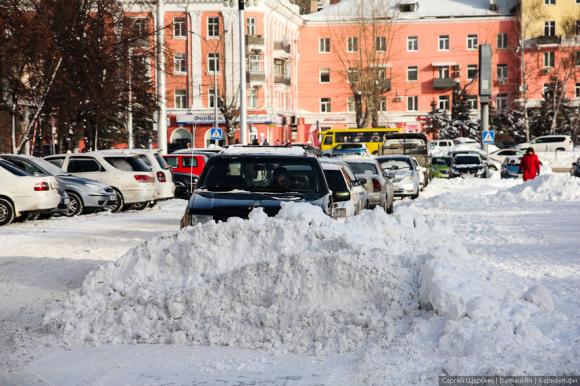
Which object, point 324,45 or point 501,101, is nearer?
point 501,101

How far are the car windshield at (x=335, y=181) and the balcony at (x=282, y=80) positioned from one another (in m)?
65.8

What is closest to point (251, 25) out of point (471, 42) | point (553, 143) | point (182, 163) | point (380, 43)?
point (380, 43)

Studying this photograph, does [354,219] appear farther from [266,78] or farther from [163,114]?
[266,78]

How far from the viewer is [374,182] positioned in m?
27.1

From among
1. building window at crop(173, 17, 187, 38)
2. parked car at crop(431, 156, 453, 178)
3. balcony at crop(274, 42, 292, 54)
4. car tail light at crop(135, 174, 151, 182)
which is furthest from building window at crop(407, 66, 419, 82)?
car tail light at crop(135, 174, 151, 182)

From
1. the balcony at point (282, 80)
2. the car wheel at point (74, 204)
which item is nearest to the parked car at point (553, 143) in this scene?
the balcony at point (282, 80)

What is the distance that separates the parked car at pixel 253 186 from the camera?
40.4 feet

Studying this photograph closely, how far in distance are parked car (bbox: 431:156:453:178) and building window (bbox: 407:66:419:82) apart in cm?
3707

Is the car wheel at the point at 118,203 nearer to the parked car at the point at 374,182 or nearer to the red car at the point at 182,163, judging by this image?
the parked car at the point at 374,182

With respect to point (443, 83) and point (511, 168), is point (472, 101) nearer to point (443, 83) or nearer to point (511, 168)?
point (443, 83)

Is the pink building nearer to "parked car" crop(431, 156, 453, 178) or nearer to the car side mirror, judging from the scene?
"parked car" crop(431, 156, 453, 178)

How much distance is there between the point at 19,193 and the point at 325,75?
70.8 meters

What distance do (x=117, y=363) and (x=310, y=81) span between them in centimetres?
8481

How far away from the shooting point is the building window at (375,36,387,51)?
78.3 meters
